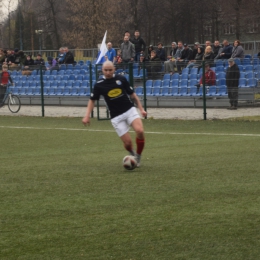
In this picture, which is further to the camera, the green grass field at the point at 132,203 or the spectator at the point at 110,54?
the spectator at the point at 110,54

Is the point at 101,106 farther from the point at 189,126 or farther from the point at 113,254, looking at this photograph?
the point at 113,254

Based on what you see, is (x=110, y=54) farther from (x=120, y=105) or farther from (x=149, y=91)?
(x=120, y=105)

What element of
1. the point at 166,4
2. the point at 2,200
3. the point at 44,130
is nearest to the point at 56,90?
the point at 44,130

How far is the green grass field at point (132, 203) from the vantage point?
217 inches

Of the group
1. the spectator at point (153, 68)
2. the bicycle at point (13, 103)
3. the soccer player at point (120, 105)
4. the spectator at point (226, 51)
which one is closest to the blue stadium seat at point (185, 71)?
the spectator at point (153, 68)

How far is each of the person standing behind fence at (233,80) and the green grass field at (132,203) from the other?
729 cm

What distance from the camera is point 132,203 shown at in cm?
725

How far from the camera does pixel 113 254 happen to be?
532 centimetres

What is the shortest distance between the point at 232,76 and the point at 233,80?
Result: 0.44ft

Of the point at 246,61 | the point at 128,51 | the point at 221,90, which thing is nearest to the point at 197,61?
the point at 221,90

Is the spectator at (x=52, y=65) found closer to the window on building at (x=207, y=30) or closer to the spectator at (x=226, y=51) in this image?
the spectator at (x=226, y=51)

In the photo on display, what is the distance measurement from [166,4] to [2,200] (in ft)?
185

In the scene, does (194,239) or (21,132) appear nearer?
(194,239)

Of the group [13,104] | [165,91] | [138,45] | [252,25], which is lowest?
[13,104]
